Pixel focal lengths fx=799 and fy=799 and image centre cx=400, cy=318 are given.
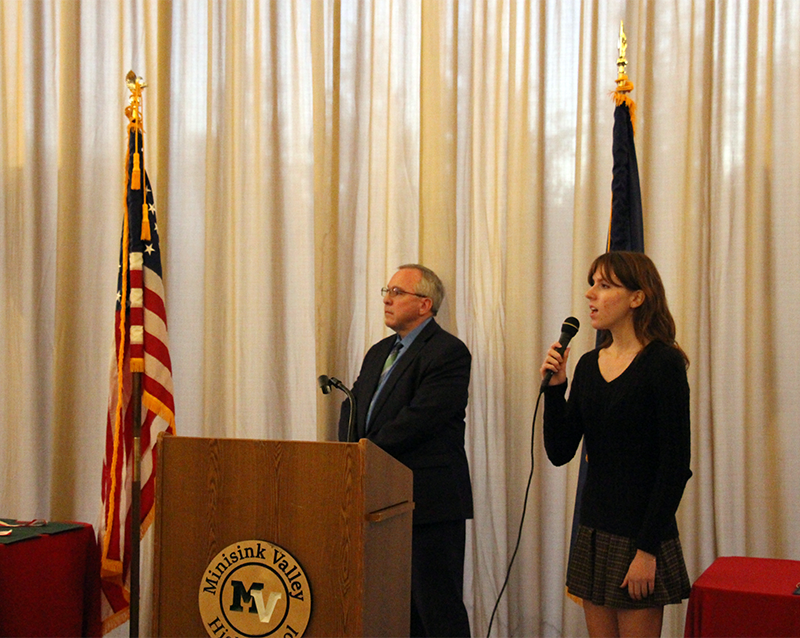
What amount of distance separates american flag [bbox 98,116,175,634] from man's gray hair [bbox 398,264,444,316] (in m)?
1.09

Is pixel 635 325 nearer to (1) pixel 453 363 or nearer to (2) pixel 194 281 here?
(1) pixel 453 363

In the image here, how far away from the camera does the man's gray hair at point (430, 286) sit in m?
3.41

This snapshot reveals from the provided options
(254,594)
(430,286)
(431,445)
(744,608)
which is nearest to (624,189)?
(430,286)

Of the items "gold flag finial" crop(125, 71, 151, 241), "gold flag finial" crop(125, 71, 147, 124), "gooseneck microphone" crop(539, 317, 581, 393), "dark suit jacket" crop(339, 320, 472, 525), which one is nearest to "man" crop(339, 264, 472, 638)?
"dark suit jacket" crop(339, 320, 472, 525)

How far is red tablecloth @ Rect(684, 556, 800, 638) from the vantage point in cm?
202

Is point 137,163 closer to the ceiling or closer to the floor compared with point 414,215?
closer to the ceiling

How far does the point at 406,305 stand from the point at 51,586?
1723 mm

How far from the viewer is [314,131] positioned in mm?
3859

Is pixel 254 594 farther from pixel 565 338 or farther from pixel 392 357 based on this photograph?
pixel 392 357

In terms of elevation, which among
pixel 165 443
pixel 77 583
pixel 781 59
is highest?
pixel 781 59

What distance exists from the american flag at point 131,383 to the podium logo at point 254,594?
144cm

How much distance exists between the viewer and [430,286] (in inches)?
135

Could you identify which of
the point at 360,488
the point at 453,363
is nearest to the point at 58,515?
the point at 453,363

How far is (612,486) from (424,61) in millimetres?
2341
